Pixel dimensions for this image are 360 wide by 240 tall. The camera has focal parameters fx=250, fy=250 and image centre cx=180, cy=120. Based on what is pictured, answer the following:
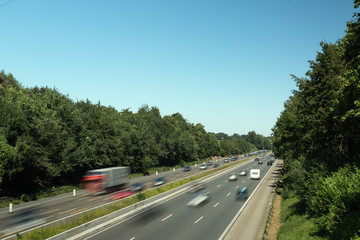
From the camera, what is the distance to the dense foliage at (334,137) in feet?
46.7

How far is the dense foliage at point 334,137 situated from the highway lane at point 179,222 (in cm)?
788

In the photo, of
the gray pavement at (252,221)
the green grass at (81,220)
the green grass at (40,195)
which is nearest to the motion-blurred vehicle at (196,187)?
the gray pavement at (252,221)

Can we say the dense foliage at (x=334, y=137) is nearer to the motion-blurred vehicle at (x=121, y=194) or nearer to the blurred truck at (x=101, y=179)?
the motion-blurred vehicle at (x=121, y=194)

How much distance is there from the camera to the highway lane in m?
19.4

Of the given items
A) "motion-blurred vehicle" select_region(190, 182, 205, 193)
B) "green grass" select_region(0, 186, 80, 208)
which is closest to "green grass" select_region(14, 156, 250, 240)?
"motion-blurred vehicle" select_region(190, 182, 205, 193)

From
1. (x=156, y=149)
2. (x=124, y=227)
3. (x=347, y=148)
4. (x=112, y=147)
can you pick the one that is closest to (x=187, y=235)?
(x=124, y=227)

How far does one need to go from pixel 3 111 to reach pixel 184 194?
27.2 meters

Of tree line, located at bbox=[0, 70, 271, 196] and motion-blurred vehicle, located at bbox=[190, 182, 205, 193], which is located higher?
tree line, located at bbox=[0, 70, 271, 196]

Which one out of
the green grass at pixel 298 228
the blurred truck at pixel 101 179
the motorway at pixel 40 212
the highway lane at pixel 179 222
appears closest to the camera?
the green grass at pixel 298 228

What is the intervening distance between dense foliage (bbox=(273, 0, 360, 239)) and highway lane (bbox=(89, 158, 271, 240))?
25.9ft

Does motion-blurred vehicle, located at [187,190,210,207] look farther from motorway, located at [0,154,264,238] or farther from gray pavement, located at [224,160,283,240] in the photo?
motorway, located at [0,154,264,238]

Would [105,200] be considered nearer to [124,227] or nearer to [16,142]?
[124,227]

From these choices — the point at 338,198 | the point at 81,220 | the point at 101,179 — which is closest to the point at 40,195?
the point at 101,179

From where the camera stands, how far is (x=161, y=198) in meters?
33.6
